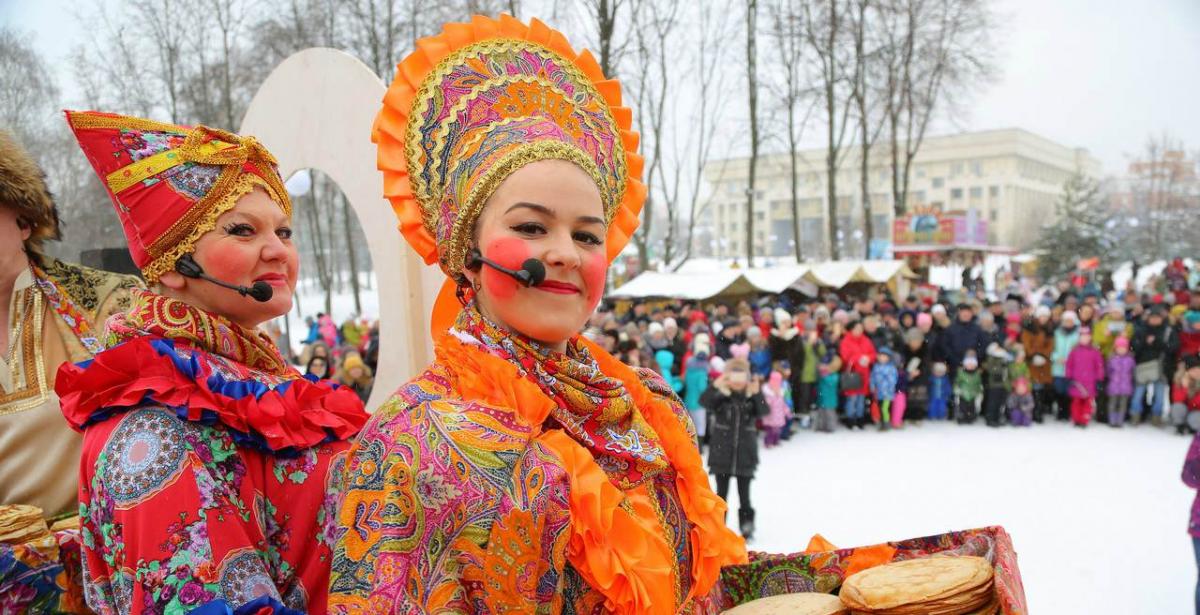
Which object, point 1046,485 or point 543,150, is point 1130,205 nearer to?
point 1046,485

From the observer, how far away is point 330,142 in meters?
3.55

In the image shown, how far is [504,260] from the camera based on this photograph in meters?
1.45

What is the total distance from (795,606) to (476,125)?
132 centimetres

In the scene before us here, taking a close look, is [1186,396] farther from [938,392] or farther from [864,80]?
[864,80]

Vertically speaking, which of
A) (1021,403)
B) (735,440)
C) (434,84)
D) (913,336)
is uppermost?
(434,84)

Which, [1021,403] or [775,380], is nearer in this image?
[775,380]


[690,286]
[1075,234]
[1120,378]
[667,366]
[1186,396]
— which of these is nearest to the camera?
[1186,396]

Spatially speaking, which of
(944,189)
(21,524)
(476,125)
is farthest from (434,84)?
(944,189)

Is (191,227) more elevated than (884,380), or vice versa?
(191,227)

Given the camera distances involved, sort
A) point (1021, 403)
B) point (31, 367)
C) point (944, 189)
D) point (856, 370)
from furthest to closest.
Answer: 1. point (944, 189)
2. point (856, 370)
3. point (1021, 403)
4. point (31, 367)

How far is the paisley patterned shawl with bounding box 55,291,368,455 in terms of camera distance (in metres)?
1.55

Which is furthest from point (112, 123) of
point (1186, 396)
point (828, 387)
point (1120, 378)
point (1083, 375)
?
point (1186, 396)

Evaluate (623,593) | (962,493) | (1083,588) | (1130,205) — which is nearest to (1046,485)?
(962,493)

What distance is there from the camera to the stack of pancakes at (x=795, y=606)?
167 centimetres
